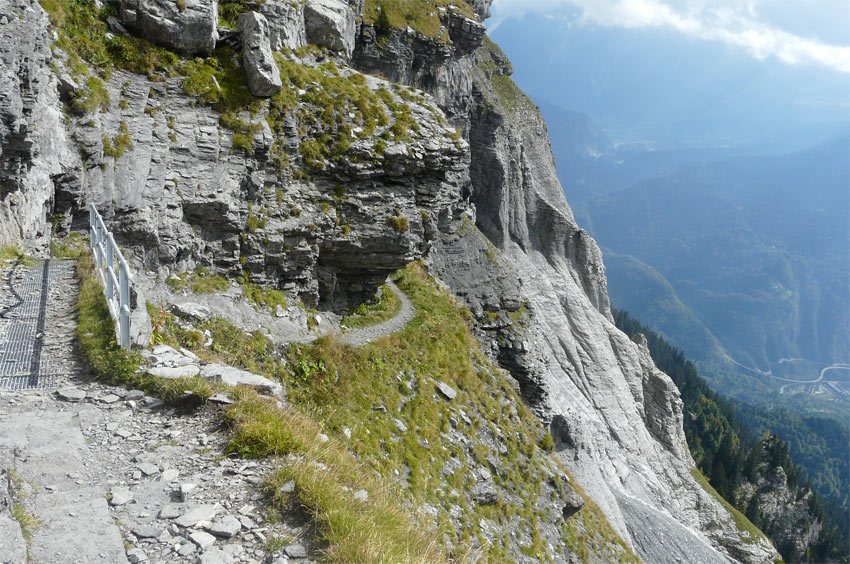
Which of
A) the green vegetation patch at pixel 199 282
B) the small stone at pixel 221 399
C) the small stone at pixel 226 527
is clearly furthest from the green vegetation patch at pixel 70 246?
the small stone at pixel 226 527

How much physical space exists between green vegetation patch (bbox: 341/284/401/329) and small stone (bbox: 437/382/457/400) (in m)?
5.71

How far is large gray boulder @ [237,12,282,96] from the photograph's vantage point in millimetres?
25484

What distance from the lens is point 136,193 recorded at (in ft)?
70.5

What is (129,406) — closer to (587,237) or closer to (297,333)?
(297,333)

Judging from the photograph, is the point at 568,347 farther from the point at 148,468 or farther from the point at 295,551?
the point at 295,551

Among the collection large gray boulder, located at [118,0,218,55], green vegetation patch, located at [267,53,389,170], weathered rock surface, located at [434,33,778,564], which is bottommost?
weathered rock surface, located at [434,33,778,564]

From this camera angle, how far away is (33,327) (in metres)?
11.7

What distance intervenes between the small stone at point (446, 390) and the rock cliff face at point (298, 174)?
7.28m

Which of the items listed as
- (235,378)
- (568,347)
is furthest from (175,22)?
(568,347)

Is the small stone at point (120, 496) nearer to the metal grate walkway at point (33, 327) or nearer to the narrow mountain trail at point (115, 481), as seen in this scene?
the narrow mountain trail at point (115, 481)

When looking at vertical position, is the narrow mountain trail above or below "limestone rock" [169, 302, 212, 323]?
above

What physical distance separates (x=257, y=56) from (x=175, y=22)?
3585 millimetres

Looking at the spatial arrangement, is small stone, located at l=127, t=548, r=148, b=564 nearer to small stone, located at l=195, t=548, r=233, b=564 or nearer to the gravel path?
small stone, located at l=195, t=548, r=233, b=564

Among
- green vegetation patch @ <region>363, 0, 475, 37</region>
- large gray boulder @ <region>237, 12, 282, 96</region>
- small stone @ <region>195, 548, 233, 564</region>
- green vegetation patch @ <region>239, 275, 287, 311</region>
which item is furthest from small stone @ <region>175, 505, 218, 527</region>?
green vegetation patch @ <region>363, 0, 475, 37</region>
